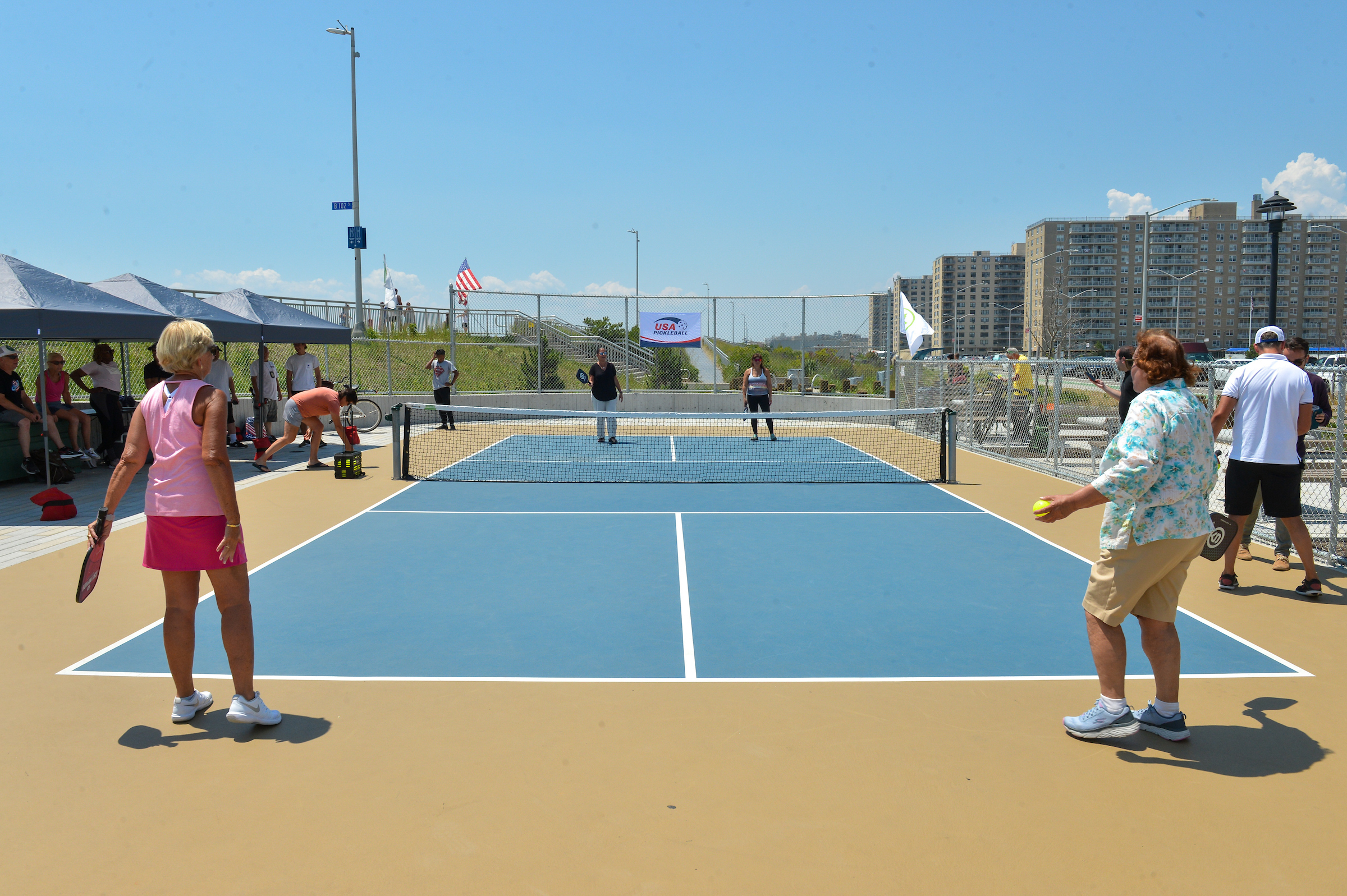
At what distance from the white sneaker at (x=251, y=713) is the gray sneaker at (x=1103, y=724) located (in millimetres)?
3548

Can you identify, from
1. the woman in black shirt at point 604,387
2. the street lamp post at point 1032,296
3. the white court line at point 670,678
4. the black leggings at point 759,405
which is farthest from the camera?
the street lamp post at point 1032,296

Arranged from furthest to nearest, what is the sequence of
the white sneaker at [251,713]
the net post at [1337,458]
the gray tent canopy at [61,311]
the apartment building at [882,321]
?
the apartment building at [882,321] → the gray tent canopy at [61,311] → the net post at [1337,458] → the white sneaker at [251,713]

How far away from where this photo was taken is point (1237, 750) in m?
3.89

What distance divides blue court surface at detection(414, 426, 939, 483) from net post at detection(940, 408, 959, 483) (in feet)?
1.07

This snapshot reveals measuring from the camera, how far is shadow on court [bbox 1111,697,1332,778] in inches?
146

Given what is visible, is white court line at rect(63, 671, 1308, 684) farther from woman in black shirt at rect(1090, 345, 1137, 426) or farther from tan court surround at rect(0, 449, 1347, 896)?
woman in black shirt at rect(1090, 345, 1137, 426)

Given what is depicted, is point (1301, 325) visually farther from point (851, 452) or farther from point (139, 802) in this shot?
point (139, 802)

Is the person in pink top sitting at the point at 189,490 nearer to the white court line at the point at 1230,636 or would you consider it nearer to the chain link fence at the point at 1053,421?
the white court line at the point at 1230,636

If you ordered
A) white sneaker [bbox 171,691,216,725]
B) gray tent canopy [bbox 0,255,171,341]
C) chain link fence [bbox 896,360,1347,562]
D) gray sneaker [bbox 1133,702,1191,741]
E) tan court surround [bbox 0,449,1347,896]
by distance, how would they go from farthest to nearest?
1. gray tent canopy [bbox 0,255,171,341]
2. chain link fence [bbox 896,360,1347,562]
3. white sneaker [bbox 171,691,216,725]
4. gray sneaker [bbox 1133,702,1191,741]
5. tan court surround [bbox 0,449,1347,896]

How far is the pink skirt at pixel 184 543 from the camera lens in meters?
3.89

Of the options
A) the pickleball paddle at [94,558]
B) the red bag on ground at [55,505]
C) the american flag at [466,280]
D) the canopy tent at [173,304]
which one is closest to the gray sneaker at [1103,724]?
the pickleball paddle at [94,558]

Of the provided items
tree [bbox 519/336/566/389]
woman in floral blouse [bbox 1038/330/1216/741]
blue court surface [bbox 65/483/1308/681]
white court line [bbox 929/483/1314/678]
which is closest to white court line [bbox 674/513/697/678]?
blue court surface [bbox 65/483/1308/681]

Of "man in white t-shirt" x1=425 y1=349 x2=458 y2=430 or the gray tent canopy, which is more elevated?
the gray tent canopy

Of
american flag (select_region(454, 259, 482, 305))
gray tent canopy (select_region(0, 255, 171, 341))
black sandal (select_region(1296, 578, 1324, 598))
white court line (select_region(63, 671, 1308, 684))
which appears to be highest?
american flag (select_region(454, 259, 482, 305))
